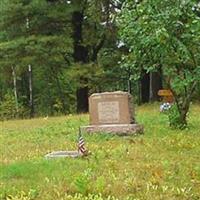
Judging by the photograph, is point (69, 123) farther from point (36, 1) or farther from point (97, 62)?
point (97, 62)

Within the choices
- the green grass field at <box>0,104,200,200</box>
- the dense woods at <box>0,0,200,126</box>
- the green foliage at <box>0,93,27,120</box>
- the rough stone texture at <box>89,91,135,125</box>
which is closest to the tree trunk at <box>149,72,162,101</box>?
the dense woods at <box>0,0,200,126</box>

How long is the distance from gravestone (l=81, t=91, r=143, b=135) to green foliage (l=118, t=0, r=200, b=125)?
902mm

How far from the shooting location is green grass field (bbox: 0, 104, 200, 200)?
680cm

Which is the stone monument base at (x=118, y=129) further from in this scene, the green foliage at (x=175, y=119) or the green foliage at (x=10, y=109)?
the green foliage at (x=10, y=109)

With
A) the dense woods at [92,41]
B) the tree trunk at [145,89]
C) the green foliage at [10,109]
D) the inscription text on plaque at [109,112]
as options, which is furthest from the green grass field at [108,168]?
the green foliage at [10,109]

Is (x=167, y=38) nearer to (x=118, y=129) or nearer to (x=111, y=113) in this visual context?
(x=118, y=129)

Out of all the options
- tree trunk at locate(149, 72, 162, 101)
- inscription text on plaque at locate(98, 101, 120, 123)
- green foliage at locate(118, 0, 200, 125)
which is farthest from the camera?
tree trunk at locate(149, 72, 162, 101)

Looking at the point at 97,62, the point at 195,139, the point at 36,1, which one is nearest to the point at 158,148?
the point at 195,139

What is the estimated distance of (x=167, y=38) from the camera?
1268cm

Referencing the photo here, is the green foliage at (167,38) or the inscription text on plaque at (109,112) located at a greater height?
the green foliage at (167,38)

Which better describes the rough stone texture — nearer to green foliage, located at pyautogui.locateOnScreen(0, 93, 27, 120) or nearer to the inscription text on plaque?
the inscription text on plaque

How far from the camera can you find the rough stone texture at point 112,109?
14273 millimetres

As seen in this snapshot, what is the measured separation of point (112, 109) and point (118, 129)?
82cm

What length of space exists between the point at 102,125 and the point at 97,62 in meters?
13.5
